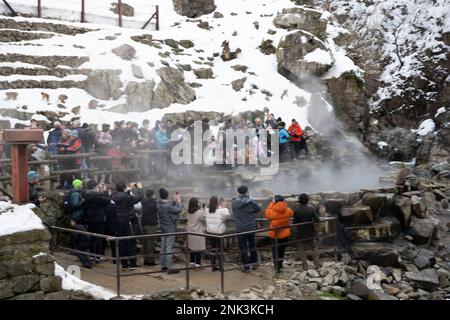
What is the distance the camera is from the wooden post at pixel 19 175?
25.8 ft

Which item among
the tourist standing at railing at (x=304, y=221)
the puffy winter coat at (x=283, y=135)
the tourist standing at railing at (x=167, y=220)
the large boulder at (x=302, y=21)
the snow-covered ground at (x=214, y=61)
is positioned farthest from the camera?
the large boulder at (x=302, y=21)

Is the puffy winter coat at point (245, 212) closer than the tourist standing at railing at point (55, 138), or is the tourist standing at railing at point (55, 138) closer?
the puffy winter coat at point (245, 212)

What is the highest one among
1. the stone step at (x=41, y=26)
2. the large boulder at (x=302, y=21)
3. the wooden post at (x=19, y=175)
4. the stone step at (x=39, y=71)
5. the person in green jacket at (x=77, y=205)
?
the large boulder at (x=302, y=21)

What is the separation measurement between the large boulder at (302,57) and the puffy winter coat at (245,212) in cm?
1530

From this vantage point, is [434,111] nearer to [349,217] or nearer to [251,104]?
[251,104]

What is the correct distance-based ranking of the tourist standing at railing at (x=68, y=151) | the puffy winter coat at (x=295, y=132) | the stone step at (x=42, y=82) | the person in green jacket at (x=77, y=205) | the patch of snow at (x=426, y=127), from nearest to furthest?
1. the person in green jacket at (x=77, y=205)
2. the tourist standing at railing at (x=68, y=151)
3. the stone step at (x=42, y=82)
4. the puffy winter coat at (x=295, y=132)
5. the patch of snow at (x=426, y=127)

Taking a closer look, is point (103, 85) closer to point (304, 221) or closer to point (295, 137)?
point (295, 137)

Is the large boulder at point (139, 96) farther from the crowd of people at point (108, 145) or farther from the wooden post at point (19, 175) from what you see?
the wooden post at point (19, 175)

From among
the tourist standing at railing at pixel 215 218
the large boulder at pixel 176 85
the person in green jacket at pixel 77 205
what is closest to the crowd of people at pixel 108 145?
the person in green jacket at pixel 77 205

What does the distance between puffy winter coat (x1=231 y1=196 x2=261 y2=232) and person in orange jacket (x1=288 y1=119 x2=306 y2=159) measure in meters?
8.92

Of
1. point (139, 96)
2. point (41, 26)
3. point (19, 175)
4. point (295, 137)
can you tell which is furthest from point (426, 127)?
point (19, 175)

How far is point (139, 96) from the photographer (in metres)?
20.2
